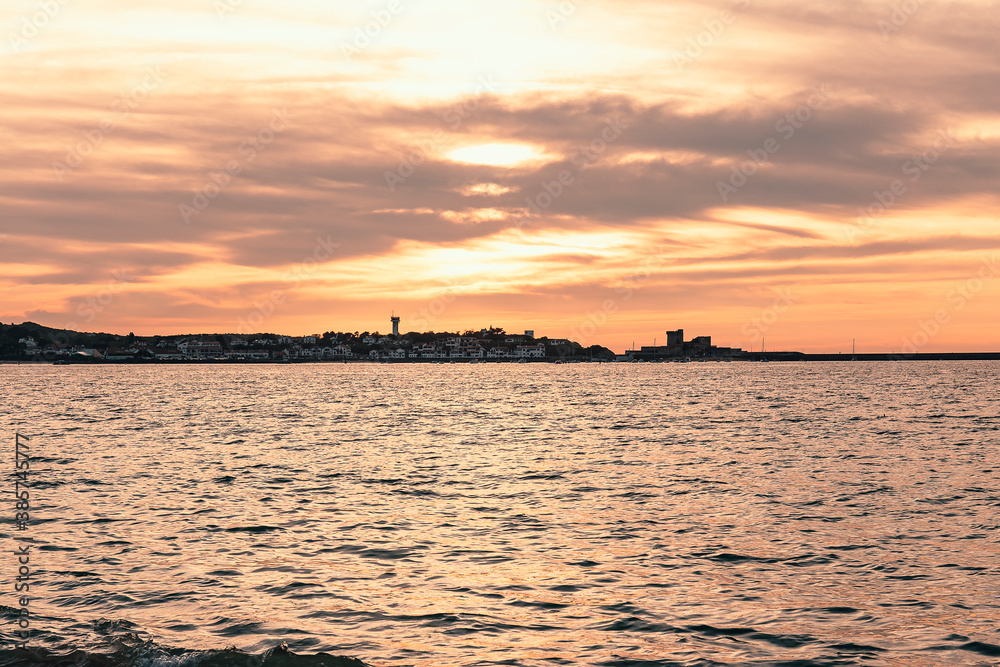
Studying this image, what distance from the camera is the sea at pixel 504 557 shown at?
52.7ft

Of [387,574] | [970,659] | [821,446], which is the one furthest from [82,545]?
[821,446]

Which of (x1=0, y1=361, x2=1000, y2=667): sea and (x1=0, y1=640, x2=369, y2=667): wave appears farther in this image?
(x1=0, y1=361, x2=1000, y2=667): sea

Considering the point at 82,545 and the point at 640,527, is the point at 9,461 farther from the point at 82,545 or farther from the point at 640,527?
the point at 640,527

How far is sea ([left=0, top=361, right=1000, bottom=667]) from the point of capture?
16062 millimetres

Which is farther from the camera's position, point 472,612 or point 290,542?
point 290,542

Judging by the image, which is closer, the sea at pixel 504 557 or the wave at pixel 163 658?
the wave at pixel 163 658

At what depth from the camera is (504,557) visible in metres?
23.2

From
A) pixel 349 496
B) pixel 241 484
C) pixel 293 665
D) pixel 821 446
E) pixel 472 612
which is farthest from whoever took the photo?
pixel 821 446

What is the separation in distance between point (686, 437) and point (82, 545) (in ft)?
158

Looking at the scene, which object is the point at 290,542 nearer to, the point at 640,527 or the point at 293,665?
the point at 293,665

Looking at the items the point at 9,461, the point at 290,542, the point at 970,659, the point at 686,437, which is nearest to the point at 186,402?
the point at 9,461

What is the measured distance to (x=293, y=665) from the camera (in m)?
15.0

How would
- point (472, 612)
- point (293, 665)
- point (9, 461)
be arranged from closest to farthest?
point (293, 665) < point (472, 612) < point (9, 461)

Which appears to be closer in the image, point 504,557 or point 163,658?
point 163,658
